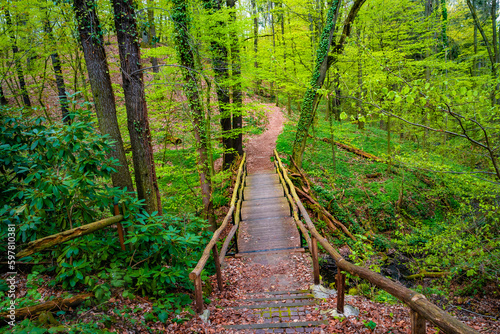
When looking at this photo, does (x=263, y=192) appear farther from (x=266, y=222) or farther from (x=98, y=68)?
(x=98, y=68)

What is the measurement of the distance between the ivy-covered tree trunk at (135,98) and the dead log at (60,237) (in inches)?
62.2

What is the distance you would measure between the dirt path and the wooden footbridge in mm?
4042

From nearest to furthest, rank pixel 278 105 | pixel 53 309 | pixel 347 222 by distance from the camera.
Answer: pixel 53 309 < pixel 347 222 < pixel 278 105

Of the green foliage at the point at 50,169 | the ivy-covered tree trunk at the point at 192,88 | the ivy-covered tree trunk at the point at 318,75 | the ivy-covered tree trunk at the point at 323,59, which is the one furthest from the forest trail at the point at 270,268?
the green foliage at the point at 50,169

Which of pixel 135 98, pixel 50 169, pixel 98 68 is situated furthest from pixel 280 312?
pixel 98 68

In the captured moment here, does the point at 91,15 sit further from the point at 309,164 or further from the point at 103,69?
the point at 309,164

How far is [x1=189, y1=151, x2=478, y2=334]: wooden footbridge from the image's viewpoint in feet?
7.80

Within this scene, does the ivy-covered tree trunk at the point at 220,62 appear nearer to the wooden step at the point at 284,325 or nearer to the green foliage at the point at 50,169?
the green foliage at the point at 50,169

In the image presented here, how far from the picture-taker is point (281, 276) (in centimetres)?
542

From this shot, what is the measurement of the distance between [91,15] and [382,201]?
39.7ft

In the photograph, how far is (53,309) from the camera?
108 inches

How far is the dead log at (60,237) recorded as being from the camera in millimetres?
2664

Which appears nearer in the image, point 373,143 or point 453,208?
point 453,208

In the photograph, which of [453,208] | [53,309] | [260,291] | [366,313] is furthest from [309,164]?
[53,309]
